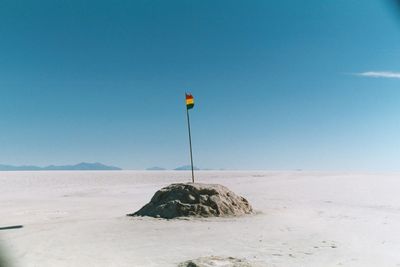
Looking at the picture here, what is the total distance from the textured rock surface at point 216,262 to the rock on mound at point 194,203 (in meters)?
5.14

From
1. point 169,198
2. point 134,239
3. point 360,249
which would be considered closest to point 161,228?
point 134,239

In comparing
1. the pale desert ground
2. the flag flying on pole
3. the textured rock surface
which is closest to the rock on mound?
the pale desert ground

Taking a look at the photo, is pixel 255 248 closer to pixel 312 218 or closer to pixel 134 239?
pixel 134 239

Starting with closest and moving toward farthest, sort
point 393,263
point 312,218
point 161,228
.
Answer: point 393,263
point 161,228
point 312,218

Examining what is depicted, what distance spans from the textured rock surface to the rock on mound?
514cm

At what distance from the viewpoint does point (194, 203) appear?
40.4 feet

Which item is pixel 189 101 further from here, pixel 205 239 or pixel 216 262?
pixel 216 262

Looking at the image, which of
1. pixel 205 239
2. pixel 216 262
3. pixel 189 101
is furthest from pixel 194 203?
pixel 216 262

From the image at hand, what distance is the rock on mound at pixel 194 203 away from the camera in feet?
39.3

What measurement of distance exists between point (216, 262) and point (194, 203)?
232 inches

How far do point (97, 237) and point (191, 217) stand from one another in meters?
3.20

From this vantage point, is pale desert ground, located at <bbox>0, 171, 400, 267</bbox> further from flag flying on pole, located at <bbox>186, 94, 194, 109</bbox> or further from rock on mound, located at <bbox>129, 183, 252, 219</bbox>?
flag flying on pole, located at <bbox>186, 94, 194, 109</bbox>

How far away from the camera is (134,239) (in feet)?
29.0

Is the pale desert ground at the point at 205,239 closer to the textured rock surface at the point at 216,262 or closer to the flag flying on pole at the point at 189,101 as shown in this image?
the textured rock surface at the point at 216,262
